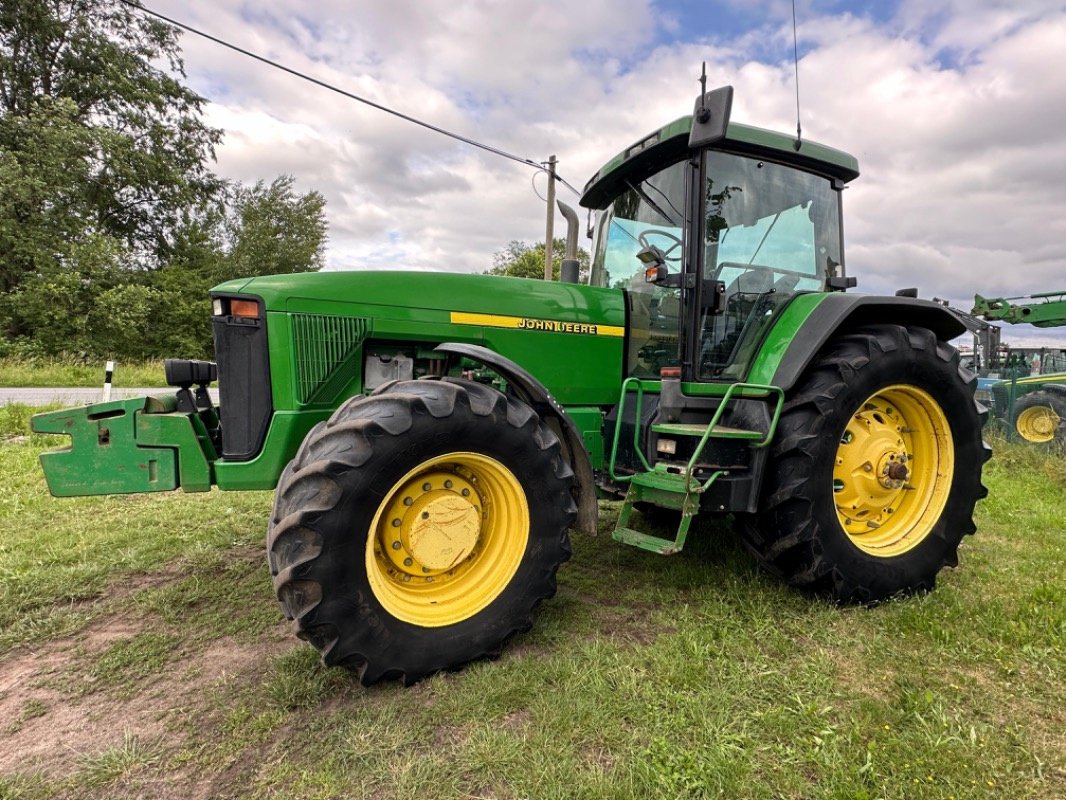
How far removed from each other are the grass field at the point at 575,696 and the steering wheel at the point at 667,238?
5.76 feet

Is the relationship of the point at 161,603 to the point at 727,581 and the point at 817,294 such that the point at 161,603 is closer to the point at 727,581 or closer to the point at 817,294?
the point at 727,581

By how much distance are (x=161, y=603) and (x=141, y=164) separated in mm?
21669

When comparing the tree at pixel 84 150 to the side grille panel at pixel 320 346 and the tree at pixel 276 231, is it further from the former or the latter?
→ the side grille panel at pixel 320 346

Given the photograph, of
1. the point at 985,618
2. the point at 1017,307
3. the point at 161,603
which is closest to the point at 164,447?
the point at 161,603

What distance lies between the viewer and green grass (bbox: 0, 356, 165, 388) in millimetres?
12492

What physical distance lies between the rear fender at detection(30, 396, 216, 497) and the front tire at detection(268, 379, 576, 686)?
0.69 metres

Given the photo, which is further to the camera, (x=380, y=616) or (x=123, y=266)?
(x=123, y=266)

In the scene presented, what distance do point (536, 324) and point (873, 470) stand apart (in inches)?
75.9

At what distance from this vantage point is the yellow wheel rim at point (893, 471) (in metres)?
3.08

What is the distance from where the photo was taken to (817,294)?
3230 millimetres

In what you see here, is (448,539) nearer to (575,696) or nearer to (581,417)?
(575,696)

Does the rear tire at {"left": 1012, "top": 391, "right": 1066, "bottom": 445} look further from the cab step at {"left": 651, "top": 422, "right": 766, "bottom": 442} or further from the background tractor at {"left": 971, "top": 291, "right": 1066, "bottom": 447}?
the cab step at {"left": 651, "top": 422, "right": 766, "bottom": 442}

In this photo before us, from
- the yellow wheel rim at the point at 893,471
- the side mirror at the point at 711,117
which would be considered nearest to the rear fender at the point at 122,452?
the side mirror at the point at 711,117

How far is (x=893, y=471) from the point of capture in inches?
121
